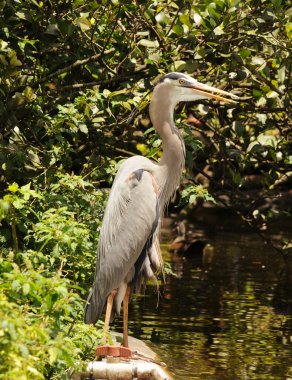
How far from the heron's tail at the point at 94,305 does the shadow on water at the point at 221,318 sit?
2.01 ft

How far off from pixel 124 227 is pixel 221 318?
6.95 feet

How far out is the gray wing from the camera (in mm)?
6496

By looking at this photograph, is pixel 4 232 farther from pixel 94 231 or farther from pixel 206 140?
pixel 206 140

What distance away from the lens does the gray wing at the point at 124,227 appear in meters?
6.50

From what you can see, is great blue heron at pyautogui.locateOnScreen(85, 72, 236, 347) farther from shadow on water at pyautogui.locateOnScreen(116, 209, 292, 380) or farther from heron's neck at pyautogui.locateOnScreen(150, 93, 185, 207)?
shadow on water at pyautogui.locateOnScreen(116, 209, 292, 380)

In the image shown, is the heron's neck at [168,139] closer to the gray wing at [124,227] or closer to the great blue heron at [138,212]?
the great blue heron at [138,212]

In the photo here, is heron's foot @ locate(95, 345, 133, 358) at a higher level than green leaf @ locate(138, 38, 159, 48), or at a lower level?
lower

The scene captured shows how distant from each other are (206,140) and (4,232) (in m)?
2.85

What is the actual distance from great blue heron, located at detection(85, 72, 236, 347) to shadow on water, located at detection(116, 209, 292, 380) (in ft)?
1.98

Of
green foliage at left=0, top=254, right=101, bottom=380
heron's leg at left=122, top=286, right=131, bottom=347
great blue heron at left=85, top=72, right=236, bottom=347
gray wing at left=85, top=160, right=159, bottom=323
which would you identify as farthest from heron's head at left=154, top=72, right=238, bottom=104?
green foliage at left=0, top=254, right=101, bottom=380

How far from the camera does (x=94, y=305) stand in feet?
21.0

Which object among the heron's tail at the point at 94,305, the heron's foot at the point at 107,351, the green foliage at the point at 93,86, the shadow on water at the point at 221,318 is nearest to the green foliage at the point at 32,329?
the heron's foot at the point at 107,351

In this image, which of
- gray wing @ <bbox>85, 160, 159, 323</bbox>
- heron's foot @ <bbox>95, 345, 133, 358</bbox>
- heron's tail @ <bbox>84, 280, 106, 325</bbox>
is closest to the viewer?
heron's foot @ <bbox>95, 345, 133, 358</bbox>

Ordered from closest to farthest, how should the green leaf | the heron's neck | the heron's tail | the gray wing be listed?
the heron's tail → the gray wing → the heron's neck → the green leaf
